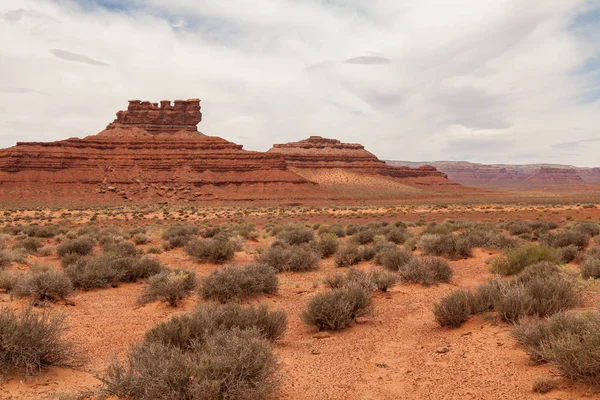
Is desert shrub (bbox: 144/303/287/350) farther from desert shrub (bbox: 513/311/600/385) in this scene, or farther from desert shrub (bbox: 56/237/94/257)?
desert shrub (bbox: 56/237/94/257)

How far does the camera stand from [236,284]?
33.4ft

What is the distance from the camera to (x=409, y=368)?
6230mm

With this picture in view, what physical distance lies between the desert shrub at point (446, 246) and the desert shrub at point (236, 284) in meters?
7.39

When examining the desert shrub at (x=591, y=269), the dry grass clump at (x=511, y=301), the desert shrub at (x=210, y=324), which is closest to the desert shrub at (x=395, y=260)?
the desert shrub at (x=591, y=269)

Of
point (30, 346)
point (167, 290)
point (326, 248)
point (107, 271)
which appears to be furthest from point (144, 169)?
point (30, 346)

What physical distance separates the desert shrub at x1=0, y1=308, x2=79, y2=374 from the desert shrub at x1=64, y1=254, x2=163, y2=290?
6.00 m

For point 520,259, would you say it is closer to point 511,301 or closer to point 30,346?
point 511,301

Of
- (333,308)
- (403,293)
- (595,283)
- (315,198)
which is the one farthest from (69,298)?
(315,198)

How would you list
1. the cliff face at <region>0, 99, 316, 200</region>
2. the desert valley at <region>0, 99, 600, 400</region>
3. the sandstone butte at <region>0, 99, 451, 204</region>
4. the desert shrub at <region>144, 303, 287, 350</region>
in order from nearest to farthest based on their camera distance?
the desert valley at <region>0, 99, 600, 400</region>
the desert shrub at <region>144, 303, 287, 350</region>
the sandstone butte at <region>0, 99, 451, 204</region>
the cliff face at <region>0, 99, 316, 200</region>

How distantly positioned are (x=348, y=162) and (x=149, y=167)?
61.5 meters

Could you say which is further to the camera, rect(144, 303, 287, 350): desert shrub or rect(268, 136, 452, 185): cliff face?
rect(268, 136, 452, 185): cliff face

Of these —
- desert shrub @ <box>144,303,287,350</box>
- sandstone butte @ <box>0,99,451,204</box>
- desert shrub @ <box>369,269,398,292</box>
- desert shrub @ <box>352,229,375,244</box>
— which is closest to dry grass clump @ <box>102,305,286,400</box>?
desert shrub @ <box>144,303,287,350</box>

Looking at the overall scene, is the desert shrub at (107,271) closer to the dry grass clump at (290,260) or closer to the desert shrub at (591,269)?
the dry grass clump at (290,260)

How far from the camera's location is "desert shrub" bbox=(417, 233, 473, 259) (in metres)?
15.9
